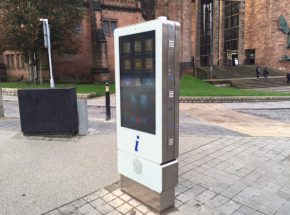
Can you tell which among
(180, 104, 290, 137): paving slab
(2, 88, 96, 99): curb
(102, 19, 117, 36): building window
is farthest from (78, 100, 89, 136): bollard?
(102, 19, 117, 36): building window

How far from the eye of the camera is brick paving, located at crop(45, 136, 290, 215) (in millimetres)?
3271

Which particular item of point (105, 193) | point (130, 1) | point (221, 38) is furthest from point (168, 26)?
point (221, 38)

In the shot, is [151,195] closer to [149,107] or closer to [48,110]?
[149,107]

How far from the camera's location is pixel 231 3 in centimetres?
4422

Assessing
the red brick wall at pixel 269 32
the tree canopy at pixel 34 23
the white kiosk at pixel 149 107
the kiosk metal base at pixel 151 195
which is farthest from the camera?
the red brick wall at pixel 269 32

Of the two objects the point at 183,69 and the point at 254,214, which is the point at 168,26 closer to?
the point at 254,214

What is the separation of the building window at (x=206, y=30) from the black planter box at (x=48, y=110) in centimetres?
3839

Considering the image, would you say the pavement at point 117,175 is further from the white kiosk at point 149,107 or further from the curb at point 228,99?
the curb at point 228,99

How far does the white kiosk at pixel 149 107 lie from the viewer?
291 cm

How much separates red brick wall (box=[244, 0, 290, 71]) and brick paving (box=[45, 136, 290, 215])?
119 feet

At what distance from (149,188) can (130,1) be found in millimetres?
24085

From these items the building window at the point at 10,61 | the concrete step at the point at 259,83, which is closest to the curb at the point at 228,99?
the concrete step at the point at 259,83

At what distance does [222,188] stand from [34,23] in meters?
16.1

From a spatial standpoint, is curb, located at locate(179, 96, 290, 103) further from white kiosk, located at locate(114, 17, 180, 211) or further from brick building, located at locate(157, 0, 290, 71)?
brick building, located at locate(157, 0, 290, 71)
